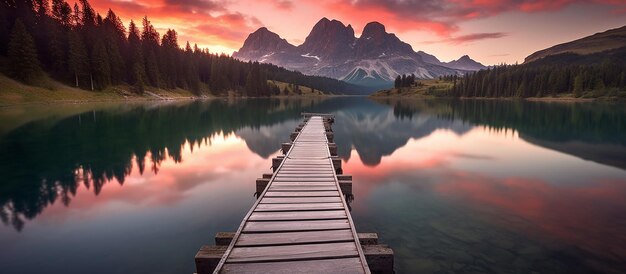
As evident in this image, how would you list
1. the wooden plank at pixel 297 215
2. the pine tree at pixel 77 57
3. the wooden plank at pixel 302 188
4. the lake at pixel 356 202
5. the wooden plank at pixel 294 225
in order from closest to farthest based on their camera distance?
the wooden plank at pixel 294 225 → the wooden plank at pixel 297 215 → the lake at pixel 356 202 → the wooden plank at pixel 302 188 → the pine tree at pixel 77 57

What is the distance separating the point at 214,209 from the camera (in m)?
15.5

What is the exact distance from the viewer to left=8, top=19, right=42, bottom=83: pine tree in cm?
7856

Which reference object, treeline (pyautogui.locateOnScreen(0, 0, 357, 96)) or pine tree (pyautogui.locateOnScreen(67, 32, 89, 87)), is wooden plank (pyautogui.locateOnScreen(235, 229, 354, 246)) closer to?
treeline (pyautogui.locateOnScreen(0, 0, 357, 96))

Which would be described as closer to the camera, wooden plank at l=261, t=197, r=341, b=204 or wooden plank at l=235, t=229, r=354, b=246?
wooden plank at l=235, t=229, r=354, b=246

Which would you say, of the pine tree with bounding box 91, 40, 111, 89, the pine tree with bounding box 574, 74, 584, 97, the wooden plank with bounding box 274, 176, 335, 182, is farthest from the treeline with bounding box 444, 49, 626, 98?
the pine tree with bounding box 91, 40, 111, 89

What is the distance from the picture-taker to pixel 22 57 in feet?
260

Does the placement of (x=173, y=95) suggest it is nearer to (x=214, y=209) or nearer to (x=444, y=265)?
(x=214, y=209)

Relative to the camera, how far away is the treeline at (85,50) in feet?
271

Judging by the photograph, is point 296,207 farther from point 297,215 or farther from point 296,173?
point 296,173

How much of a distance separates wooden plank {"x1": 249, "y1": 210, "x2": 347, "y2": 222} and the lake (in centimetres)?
273

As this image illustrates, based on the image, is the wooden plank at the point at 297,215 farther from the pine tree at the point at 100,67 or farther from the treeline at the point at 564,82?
the treeline at the point at 564,82

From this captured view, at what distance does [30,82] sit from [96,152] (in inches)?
3031

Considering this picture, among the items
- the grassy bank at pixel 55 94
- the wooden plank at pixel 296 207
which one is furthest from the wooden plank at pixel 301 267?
the grassy bank at pixel 55 94

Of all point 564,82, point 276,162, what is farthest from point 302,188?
point 564,82
